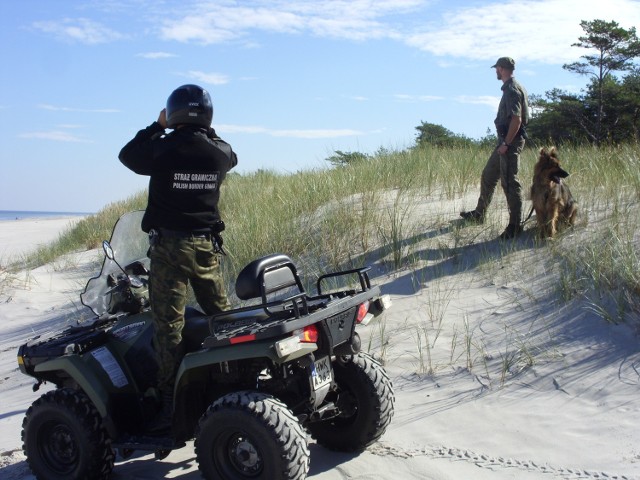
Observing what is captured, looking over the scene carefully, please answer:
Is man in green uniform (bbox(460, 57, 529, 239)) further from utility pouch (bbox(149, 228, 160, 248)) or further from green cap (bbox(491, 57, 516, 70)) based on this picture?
utility pouch (bbox(149, 228, 160, 248))

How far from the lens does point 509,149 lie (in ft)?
27.7

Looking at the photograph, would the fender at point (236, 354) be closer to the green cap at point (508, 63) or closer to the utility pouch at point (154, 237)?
the utility pouch at point (154, 237)

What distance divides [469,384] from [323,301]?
72.6 inches

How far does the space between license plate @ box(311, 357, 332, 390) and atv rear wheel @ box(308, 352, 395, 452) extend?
14.0 inches

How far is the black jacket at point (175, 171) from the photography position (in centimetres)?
411

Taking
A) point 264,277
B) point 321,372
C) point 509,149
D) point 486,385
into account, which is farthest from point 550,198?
point 264,277

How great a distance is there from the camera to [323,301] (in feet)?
13.3

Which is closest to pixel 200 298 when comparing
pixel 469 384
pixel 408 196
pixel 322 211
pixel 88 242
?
pixel 469 384

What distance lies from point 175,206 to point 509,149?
5401 millimetres

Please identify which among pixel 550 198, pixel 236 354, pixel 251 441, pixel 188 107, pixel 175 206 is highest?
pixel 188 107

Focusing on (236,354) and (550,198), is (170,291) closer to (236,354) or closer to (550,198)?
(236,354)

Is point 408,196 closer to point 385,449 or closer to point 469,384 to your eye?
point 469,384

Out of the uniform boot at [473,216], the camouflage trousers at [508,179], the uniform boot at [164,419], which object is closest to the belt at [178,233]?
the uniform boot at [164,419]

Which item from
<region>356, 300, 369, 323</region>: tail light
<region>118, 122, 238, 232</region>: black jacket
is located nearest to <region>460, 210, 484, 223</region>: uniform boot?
<region>356, 300, 369, 323</region>: tail light
